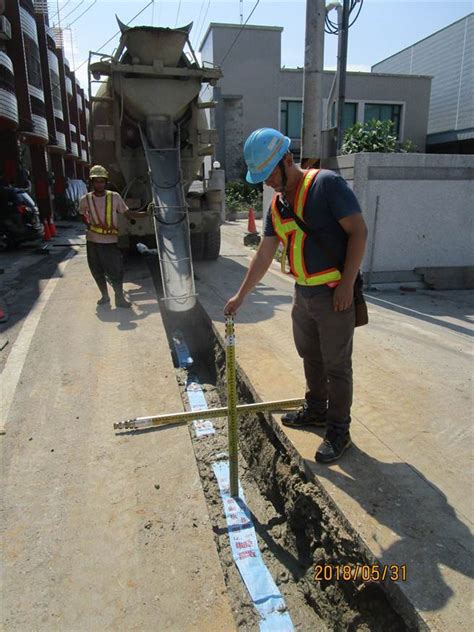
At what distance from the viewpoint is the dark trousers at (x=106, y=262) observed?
664 centimetres

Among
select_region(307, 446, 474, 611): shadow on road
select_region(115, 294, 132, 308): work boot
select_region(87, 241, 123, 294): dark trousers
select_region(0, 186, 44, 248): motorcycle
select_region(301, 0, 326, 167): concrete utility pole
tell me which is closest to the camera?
select_region(307, 446, 474, 611): shadow on road

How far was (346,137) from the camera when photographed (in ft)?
33.7

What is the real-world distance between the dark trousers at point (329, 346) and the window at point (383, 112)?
2804 cm

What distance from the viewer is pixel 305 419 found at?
3307 mm

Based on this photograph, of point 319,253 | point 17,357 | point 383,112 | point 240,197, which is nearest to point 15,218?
point 17,357

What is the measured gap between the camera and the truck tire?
9914 millimetres

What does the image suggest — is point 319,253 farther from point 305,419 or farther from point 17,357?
point 17,357

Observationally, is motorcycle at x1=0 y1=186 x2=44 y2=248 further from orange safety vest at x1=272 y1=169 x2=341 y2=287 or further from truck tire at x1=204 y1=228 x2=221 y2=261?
orange safety vest at x1=272 y1=169 x2=341 y2=287

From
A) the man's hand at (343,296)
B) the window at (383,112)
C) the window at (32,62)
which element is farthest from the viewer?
the window at (383,112)

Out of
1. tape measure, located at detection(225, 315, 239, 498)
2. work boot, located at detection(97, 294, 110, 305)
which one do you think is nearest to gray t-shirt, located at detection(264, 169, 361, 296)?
tape measure, located at detection(225, 315, 239, 498)

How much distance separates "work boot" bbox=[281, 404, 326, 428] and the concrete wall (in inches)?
202

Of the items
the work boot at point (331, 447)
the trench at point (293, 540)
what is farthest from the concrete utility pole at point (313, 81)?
the work boot at point (331, 447)

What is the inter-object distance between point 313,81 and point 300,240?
18.1 feet

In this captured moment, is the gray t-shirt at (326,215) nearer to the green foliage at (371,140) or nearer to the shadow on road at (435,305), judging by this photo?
the shadow on road at (435,305)
